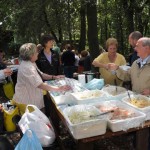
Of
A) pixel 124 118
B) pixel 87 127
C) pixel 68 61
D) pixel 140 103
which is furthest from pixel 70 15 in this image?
pixel 87 127

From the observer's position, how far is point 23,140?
2.31m

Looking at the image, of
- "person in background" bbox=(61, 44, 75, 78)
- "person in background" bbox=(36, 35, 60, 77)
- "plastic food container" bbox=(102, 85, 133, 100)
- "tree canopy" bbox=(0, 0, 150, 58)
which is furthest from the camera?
"person in background" bbox=(61, 44, 75, 78)

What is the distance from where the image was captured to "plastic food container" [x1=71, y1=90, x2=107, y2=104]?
2.95 meters

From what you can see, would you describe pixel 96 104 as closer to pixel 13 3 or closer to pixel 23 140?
pixel 23 140

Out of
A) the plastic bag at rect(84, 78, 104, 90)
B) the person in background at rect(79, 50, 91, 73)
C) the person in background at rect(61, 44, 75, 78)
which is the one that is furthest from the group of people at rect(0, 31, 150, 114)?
the person in background at rect(61, 44, 75, 78)

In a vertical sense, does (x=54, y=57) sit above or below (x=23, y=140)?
above

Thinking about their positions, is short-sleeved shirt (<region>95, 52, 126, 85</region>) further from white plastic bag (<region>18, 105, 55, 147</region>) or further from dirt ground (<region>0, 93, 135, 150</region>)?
white plastic bag (<region>18, 105, 55, 147</region>)

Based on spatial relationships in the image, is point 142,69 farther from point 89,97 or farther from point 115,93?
point 89,97

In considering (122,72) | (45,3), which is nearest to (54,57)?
(122,72)

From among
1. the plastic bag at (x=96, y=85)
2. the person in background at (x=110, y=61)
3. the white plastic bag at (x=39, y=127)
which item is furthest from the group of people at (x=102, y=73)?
the white plastic bag at (x=39, y=127)

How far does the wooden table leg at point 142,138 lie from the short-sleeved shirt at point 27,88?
1.41 metres

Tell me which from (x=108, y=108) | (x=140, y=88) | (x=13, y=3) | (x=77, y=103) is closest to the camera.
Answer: (x=108, y=108)

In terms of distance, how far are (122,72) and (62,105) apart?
1.04m

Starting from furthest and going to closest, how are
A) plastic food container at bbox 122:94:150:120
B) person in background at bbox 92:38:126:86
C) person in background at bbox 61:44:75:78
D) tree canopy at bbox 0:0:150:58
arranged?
1. person in background at bbox 61:44:75:78
2. tree canopy at bbox 0:0:150:58
3. person in background at bbox 92:38:126:86
4. plastic food container at bbox 122:94:150:120
